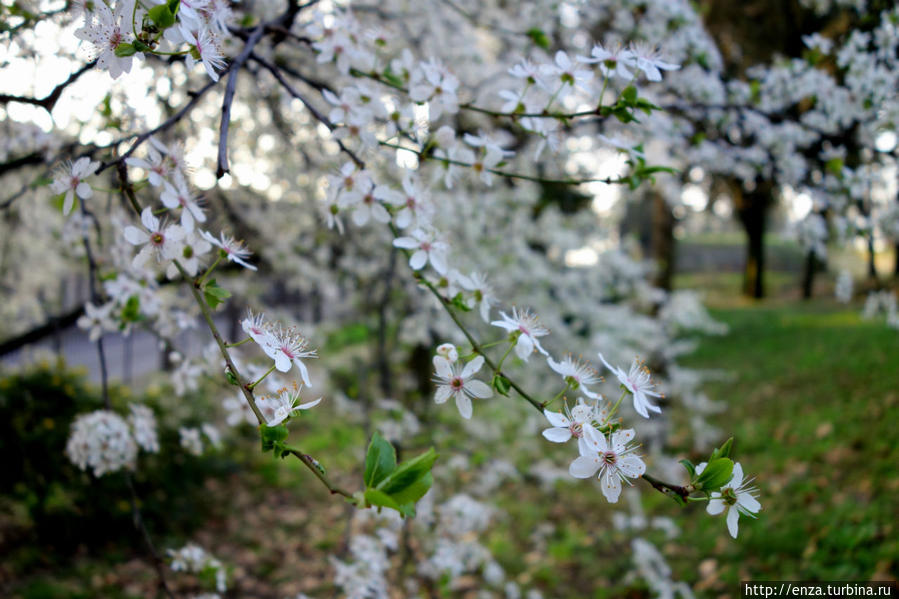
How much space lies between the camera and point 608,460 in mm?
795

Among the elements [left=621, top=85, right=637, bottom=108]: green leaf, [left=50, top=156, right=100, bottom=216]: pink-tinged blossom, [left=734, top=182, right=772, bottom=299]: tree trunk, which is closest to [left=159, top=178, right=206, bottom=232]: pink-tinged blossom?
[left=50, top=156, right=100, bottom=216]: pink-tinged blossom

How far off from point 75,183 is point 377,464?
72 cm

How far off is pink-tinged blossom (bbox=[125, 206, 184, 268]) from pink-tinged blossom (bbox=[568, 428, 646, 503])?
696mm

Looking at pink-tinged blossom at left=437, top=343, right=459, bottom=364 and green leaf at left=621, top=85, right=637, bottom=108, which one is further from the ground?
green leaf at left=621, top=85, right=637, bottom=108

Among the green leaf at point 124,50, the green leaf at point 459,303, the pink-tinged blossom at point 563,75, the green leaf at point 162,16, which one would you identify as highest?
the green leaf at point 162,16

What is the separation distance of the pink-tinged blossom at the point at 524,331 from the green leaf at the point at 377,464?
27 centimetres

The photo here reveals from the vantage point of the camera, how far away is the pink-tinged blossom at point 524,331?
37.0 inches

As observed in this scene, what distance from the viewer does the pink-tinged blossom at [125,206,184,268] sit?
864mm

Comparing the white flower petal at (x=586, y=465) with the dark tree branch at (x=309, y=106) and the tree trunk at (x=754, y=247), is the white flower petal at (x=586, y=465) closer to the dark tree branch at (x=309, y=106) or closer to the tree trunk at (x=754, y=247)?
the dark tree branch at (x=309, y=106)

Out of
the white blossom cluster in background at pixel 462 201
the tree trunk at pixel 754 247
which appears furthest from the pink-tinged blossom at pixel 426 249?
the tree trunk at pixel 754 247

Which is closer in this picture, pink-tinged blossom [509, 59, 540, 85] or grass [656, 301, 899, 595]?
pink-tinged blossom [509, 59, 540, 85]

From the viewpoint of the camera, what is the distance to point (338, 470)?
5.48 meters

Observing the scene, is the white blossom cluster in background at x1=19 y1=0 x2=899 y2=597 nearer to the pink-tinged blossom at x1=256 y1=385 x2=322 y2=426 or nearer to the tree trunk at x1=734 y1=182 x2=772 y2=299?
the pink-tinged blossom at x1=256 y1=385 x2=322 y2=426

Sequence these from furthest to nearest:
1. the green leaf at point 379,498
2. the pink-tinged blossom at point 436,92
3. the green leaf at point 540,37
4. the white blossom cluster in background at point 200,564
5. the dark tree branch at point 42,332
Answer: the dark tree branch at point 42,332 → the green leaf at point 540,37 → the white blossom cluster in background at point 200,564 → the pink-tinged blossom at point 436,92 → the green leaf at point 379,498
